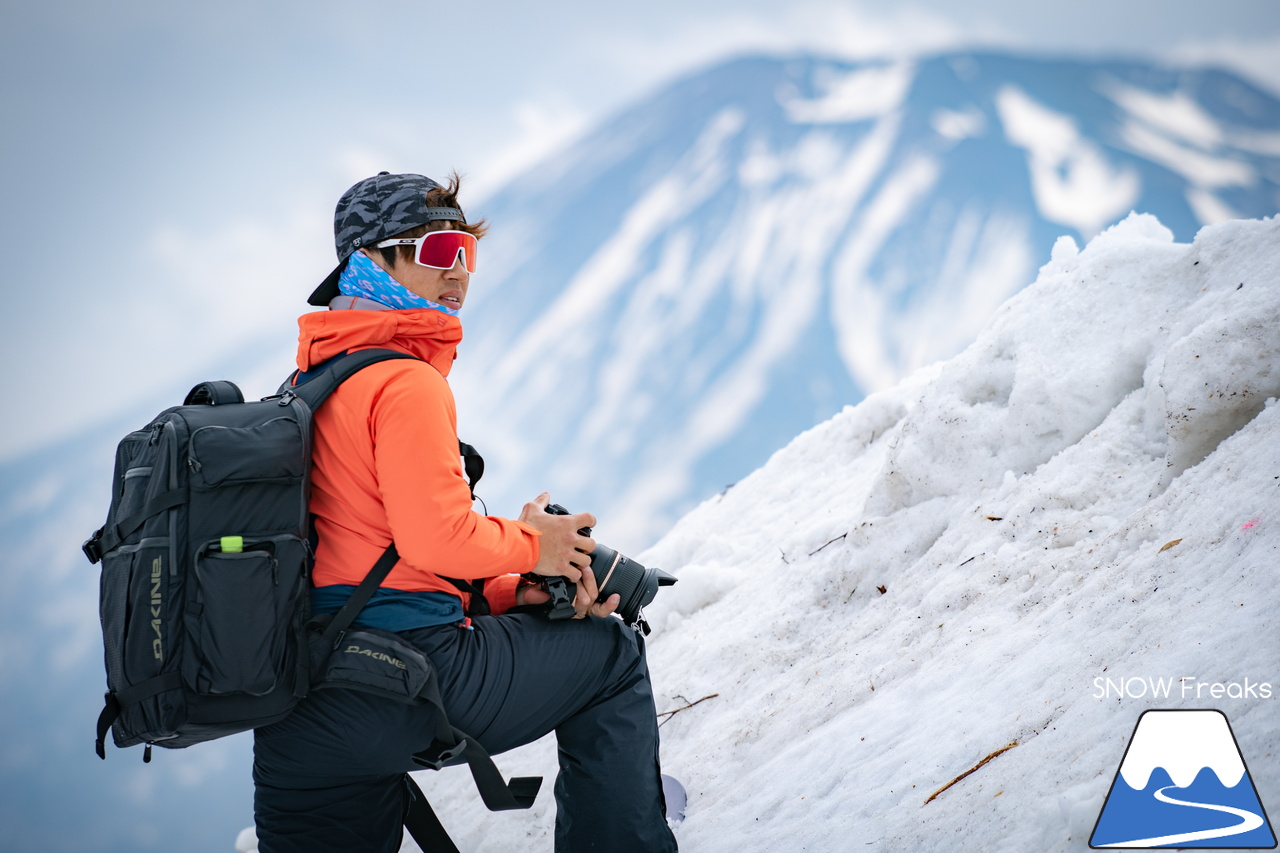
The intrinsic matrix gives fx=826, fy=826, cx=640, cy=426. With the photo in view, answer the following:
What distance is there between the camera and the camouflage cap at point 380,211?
256 cm

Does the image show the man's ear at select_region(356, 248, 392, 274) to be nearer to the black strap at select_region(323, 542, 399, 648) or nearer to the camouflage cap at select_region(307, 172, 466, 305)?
the camouflage cap at select_region(307, 172, 466, 305)

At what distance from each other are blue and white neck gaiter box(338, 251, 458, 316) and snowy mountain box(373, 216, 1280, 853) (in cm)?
213

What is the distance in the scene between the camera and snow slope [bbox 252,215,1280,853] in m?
2.35

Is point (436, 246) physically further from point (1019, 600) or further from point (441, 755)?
point (1019, 600)

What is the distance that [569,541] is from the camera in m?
2.55

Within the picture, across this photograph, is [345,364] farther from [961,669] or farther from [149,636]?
[961,669]

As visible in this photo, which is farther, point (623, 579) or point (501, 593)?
point (501, 593)

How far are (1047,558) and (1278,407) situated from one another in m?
1.00

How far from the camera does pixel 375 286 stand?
256 centimetres

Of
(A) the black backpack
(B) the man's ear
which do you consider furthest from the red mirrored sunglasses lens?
(A) the black backpack

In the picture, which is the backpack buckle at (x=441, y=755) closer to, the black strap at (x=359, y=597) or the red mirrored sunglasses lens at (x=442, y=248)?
the black strap at (x=359, y=597)

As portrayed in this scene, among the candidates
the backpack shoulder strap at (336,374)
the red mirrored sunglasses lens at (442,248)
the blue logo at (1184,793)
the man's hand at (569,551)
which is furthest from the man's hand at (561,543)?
the blue logo at (1184,793)

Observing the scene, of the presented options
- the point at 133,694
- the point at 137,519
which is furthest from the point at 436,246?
the point at 133,694

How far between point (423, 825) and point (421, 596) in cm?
107
